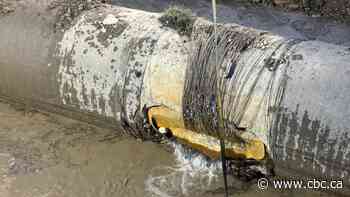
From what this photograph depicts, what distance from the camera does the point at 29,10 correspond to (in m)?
3.93

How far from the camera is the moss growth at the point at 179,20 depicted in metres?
3.57

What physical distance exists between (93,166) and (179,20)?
124 cm

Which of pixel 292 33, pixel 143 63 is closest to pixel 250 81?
pixel 143 63

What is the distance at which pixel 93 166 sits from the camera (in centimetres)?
396

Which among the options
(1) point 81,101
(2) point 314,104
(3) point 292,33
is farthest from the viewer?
(3) point 292,33

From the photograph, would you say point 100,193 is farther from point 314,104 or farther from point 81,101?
point 314,104

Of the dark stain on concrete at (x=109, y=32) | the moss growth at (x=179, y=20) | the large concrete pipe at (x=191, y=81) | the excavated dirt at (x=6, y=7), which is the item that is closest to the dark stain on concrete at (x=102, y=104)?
the large concrete pipe at (x=191, y=81)

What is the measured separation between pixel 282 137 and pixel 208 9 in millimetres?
3006

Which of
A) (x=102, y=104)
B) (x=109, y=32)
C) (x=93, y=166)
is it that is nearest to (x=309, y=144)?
(x=102, y=104)

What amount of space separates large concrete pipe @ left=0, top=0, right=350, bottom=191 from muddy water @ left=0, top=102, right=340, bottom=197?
0.30 metres

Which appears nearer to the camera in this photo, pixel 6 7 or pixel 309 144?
pixel 309 144

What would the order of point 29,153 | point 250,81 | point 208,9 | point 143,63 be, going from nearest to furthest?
point 250,81 → point 143,63 → point 29,153 → point 208,9

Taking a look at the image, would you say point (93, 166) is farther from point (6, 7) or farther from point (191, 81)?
point (6, 7)

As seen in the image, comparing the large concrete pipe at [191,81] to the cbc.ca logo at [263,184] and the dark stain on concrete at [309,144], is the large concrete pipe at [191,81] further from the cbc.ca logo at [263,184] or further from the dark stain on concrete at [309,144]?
the cbc.ca logo at [263,184]
